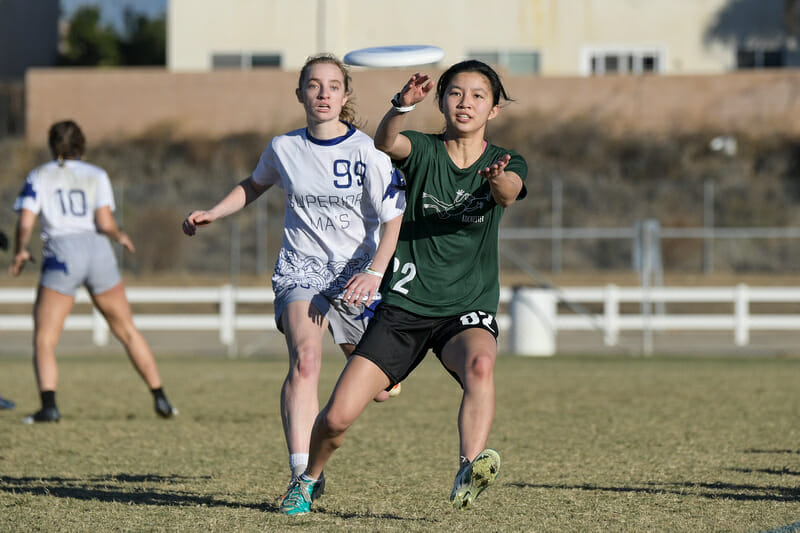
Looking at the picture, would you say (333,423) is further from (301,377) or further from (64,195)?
(64,195)

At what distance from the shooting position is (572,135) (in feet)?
111

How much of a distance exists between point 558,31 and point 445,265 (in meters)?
30.6

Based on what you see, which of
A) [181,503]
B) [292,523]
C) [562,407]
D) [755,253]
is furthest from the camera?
[755,253]

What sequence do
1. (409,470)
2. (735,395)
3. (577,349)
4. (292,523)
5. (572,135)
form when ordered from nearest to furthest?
1. (292,523)
2. (409,470)
3. (735,395)
4. (577,349)
5. (572,135)

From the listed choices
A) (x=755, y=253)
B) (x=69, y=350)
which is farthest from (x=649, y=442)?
(x=755, y=253)

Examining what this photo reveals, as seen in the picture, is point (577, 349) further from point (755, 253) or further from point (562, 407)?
point (755, 253)

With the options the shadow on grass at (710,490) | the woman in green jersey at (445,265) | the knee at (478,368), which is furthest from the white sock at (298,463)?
the shadow on grass at (710,490)

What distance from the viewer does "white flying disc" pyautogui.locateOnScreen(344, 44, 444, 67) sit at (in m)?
4.94

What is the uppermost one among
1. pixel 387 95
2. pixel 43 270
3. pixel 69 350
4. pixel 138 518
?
pixel 387 95

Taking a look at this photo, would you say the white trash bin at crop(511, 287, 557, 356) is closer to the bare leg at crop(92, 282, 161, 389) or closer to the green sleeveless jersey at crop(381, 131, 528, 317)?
the bare leg at crop(92, 282, 161, 389)

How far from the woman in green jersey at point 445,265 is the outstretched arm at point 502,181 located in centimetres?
9

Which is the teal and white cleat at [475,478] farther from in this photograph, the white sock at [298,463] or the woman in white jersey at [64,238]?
the woman in white jersey at [64,238]

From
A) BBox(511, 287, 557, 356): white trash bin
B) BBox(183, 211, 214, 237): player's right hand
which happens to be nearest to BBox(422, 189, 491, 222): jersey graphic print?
BBox(183, 211, 214, 237): player's right hand

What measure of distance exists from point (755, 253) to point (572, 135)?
6.50 metres
